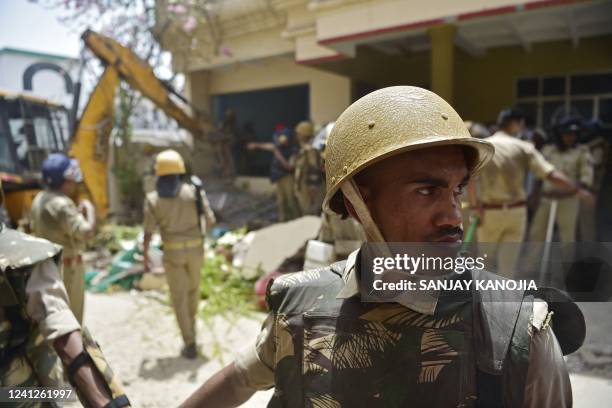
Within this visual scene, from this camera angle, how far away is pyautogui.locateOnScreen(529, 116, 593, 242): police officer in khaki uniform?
16.4 ft

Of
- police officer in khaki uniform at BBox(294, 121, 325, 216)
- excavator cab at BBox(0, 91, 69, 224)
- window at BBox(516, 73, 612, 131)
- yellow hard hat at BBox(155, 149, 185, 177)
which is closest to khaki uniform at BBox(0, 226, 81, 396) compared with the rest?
yellow hard hat at BBox(155, 149, 185, 177)

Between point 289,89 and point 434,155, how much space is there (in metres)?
11.2

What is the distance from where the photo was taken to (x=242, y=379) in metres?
1.22

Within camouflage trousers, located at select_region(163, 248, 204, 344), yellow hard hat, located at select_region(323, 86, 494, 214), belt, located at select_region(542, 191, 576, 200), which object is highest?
yellow hard hat, located at select_region(323, 86, 494, 214)

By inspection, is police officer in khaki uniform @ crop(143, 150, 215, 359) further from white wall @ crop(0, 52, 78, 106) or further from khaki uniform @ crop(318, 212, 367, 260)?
white wall @ crop(0, 52, 78, 106)

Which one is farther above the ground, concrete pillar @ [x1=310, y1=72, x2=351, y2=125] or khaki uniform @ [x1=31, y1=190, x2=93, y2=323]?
concrete pillar @ [x1=310, y1=72, x2=351, y2=125]

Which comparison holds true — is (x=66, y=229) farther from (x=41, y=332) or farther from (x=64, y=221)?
(x=41, y=332)

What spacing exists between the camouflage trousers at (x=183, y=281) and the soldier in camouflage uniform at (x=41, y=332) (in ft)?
7.52

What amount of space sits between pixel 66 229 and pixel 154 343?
4.70 feet

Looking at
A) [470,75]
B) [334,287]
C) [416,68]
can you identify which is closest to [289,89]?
[416,68]

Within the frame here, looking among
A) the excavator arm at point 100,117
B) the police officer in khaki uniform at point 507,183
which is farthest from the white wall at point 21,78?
the police officer in khaki uniform at point 507,183

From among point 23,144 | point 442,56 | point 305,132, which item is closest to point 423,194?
point 305,132

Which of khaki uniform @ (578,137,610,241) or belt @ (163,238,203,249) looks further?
khaki uniform @ (578,137,610,241)

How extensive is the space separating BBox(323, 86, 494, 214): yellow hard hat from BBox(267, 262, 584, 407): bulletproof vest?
0.96 ft
